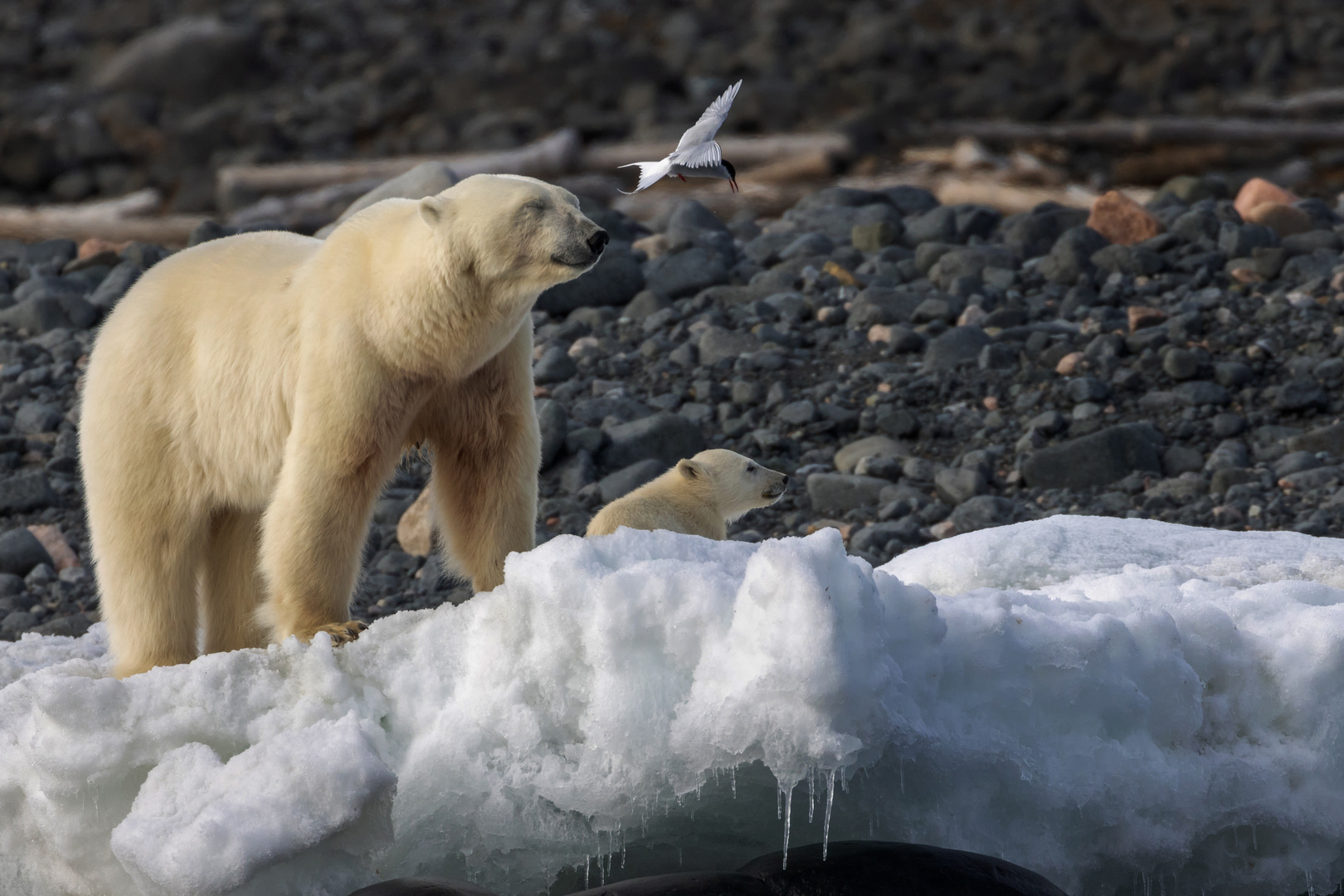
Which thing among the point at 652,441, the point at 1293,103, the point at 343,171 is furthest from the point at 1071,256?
the point at 1293,103

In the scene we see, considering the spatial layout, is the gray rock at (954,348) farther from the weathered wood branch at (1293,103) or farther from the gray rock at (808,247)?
the weathered wood branch at (1293,103)

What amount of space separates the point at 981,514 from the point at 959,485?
0.93ft

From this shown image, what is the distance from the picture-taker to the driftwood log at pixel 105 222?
543 inches

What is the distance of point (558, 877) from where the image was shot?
283cm

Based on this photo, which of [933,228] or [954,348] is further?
[933,228]

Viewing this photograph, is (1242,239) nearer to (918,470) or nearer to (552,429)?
(918,470)

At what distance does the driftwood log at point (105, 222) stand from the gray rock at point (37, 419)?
6.21m

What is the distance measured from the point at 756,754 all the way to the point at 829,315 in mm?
5273

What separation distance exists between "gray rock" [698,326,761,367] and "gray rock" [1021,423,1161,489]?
5.63ft

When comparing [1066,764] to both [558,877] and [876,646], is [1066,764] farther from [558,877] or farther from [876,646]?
[558,877]

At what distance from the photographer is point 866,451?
6430 mm

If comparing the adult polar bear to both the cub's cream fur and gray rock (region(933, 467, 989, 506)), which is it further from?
gray rock (region(933, 467, 989, 506))

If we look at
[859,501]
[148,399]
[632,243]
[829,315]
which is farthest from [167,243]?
[148,399]

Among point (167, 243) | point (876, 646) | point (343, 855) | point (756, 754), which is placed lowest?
point (167, 243)
